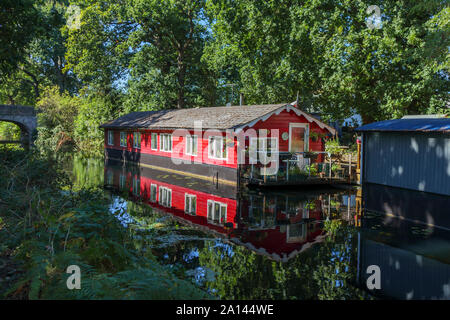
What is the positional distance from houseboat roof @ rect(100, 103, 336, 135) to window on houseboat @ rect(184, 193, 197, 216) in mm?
4509

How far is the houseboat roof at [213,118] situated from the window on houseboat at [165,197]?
421 centimetres

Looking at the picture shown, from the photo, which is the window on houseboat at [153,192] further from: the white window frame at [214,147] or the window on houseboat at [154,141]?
the window on houseboat at [154,141]

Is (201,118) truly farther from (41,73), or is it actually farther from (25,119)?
(41,73)

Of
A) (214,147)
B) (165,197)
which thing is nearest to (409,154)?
(165,197)

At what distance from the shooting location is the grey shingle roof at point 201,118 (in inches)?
805

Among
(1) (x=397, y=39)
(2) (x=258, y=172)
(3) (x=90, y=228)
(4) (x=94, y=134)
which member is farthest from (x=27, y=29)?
(4) (x=94, y=134)

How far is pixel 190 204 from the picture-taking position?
15.0 meters

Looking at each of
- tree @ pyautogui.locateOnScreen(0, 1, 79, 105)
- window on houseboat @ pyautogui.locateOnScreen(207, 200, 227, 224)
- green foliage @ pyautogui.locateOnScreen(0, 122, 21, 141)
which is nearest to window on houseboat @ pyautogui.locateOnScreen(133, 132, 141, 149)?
window on houseboat @ pyautogui.locateOnScreen(207, 200, 227, 224)

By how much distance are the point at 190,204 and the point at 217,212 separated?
165cm

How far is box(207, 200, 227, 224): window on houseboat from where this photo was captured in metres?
12.6

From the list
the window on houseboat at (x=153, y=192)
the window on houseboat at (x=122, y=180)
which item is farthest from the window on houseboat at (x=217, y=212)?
the window on houseboat at (x=122, y=180)

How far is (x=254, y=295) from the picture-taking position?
6770 millimetres

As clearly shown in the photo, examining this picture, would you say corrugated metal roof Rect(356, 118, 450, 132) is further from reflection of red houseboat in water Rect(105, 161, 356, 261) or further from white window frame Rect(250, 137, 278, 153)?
white window frame Rect(250, 137, 278, 153)
